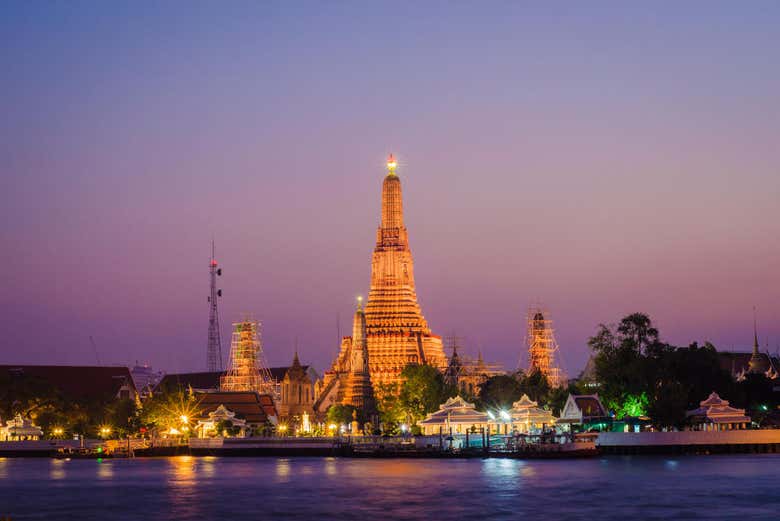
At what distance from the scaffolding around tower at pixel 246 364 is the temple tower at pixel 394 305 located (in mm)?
15543

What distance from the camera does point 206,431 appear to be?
133 m

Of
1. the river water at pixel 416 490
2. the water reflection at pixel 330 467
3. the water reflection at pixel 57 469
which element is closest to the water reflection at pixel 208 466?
the river water at pixel 416 490

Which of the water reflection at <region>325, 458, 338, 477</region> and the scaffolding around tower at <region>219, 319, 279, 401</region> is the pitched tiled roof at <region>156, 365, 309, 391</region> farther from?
the water reflection at <region>325, 458, 338, 477</region>

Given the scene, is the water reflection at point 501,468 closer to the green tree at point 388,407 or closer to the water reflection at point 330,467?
the water reflection at point 330,467

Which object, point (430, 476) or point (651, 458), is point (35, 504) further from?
point (651, 458)

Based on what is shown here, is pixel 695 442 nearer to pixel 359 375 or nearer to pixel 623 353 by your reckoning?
pixel 623 353

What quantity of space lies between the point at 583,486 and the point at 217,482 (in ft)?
78.7

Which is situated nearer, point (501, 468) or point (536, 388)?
point (501, 468)

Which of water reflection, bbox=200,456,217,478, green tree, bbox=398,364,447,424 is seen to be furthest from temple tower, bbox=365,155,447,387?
water reflection, bbox=200,456,217,478

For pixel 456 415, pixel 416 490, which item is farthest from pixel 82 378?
pixel 416 490

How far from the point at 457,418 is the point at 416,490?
1619 inches

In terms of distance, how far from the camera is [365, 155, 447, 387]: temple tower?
482ft

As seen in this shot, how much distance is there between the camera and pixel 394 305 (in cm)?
15112

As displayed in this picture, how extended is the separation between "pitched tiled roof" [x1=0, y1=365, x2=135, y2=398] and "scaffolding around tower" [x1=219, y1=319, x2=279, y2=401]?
13.0 metres
